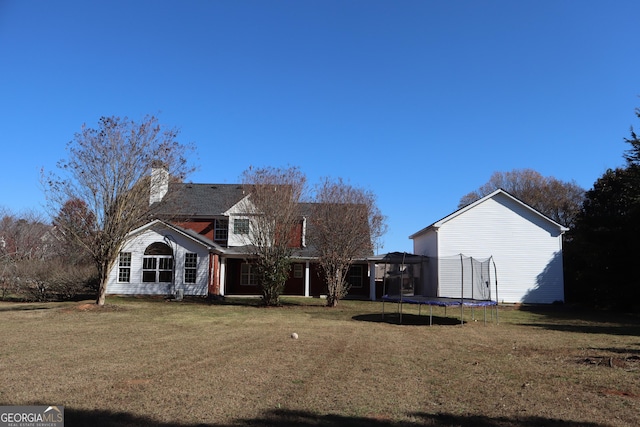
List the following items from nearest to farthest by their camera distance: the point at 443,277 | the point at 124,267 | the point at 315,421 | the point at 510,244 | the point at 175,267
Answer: the point at 315,421 → the point at 443,277 → the point at 175,267 → the point at 124,267 → the point at 510,244

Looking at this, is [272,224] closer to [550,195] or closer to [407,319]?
[407,319]

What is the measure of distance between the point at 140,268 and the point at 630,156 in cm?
2622

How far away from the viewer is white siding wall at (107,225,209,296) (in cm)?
2630

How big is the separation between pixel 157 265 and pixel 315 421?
23.4 m

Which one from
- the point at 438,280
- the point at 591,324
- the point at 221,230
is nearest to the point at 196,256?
the point at 221,230

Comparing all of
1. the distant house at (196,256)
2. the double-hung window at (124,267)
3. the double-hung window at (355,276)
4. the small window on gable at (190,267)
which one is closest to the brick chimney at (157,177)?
the distant house at (196,256)

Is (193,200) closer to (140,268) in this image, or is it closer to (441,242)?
(140,268)

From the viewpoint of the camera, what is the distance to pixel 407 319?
18.7 metres

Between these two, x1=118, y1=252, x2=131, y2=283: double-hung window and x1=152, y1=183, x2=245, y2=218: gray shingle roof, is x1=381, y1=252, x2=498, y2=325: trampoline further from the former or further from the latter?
x1=118, y1=252, x2=131, y2=283: double-hung window

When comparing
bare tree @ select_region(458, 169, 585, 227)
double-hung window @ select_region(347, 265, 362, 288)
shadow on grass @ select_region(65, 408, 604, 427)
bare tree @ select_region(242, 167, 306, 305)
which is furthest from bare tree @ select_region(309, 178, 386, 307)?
bare tree @ select_region(458, 169, 585, 227)

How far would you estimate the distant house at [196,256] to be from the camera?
81.9ft

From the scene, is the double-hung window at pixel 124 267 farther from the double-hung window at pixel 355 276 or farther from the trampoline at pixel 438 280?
the trampoline at pixel 438 280

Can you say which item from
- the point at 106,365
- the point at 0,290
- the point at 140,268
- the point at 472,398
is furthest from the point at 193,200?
the point at 472,398

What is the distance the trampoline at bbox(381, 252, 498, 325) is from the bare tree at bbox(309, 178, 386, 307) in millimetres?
2514
